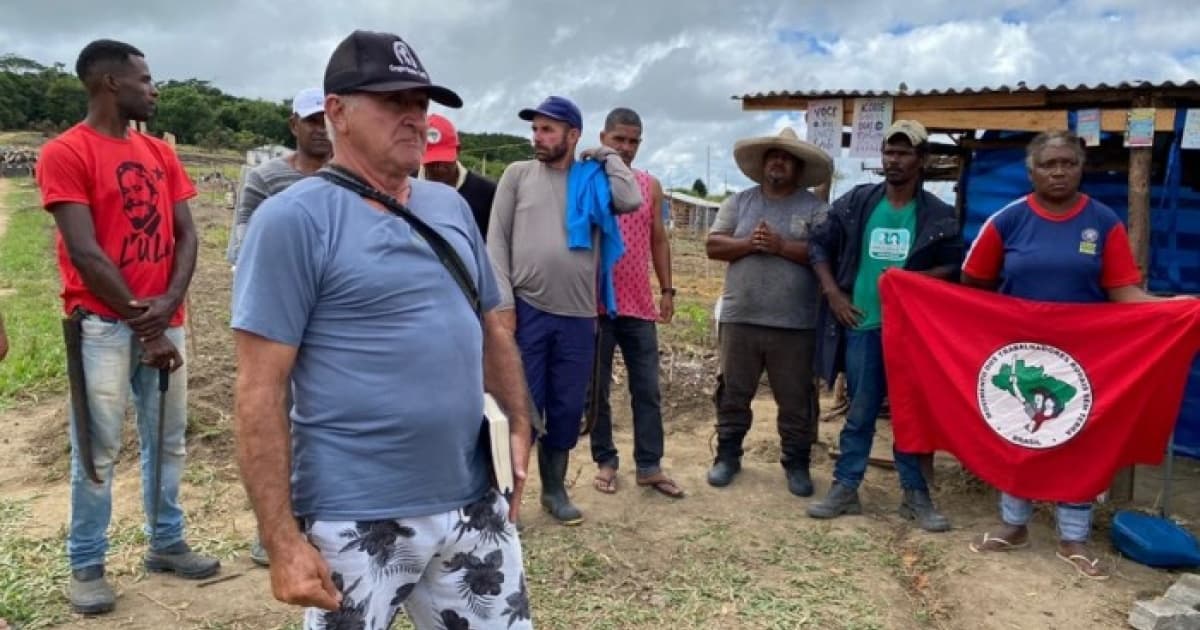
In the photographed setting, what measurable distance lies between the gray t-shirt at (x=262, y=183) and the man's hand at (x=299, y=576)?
207cm

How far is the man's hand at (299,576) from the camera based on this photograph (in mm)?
1732

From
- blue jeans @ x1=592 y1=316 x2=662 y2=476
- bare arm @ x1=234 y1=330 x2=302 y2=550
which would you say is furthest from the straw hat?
bare arm @ x1=234 y1=330 x2=302 y2=550

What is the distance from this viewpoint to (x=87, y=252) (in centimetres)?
322

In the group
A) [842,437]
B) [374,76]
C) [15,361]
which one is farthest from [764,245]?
[15,361]

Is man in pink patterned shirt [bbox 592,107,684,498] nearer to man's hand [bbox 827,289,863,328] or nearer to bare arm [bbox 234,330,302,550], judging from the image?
man's hand [bbox 827,289,863,328]

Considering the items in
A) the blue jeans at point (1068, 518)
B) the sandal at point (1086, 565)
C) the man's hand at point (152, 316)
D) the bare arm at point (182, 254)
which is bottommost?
the sandal at point (1086, 565)

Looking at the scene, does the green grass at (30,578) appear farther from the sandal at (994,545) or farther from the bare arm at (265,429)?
the sandal at (994,545)

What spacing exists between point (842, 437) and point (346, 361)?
3.53m

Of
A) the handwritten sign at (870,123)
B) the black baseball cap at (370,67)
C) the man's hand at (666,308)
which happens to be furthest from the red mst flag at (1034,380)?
the black baseball cap at (370,67)

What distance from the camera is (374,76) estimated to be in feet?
5.89

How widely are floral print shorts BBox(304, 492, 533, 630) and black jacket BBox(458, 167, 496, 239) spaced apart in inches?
104

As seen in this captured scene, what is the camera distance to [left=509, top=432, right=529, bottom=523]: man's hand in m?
2.18

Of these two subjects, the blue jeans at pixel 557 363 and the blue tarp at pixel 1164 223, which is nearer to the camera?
the blue jeans at pixel 557 363

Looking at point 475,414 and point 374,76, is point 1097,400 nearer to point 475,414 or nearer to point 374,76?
point 475,414
